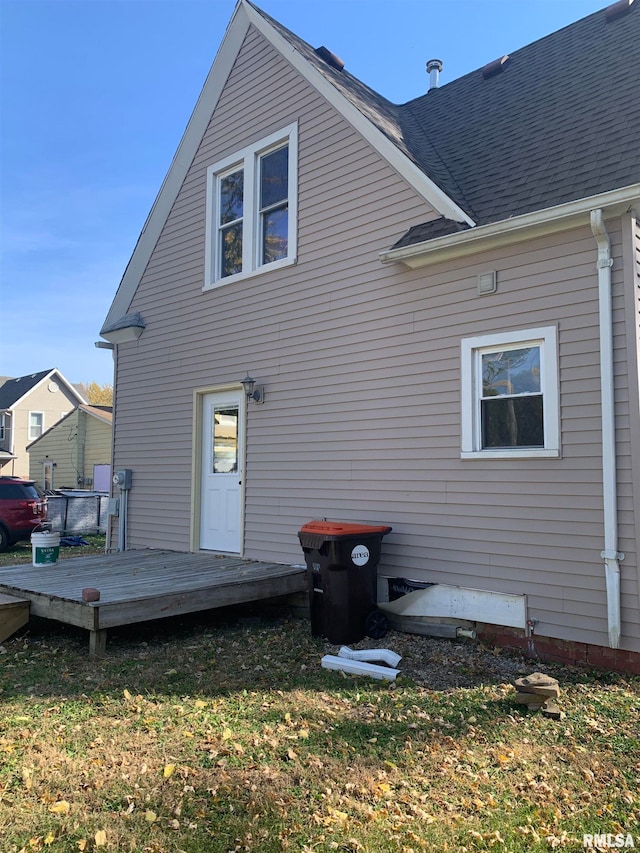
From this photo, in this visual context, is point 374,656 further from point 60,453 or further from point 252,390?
point 60,453

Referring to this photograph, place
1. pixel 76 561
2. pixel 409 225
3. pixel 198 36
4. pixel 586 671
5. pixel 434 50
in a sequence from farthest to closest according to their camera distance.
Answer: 1. pixel 434 50
2. pixel 198 36
3. pixel 76 561
4. pixel 409 225
5. pixel 586 671

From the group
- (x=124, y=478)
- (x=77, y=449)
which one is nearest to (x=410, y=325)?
(x=124, y=478)

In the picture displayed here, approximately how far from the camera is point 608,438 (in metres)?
4.88

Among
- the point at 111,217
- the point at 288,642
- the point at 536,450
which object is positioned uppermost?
the point at 111,217

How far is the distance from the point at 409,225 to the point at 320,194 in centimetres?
150

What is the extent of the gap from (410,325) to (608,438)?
7.50ft

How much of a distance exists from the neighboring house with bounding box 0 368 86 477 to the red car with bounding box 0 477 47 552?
21.6 meters

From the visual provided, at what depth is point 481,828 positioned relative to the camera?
2766 millimetres

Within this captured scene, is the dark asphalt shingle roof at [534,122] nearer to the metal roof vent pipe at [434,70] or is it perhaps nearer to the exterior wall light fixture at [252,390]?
the metal roof vent pipe at [434,70]

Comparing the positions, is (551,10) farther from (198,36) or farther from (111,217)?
(111,217)

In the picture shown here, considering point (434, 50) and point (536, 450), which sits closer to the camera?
point (536, 450)

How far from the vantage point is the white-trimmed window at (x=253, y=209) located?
786cm

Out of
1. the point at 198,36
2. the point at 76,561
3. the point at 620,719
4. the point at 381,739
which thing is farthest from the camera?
the point at 198,36

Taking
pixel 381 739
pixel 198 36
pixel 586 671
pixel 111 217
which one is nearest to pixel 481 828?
pixel 381 739
